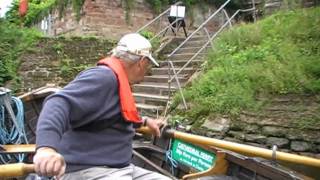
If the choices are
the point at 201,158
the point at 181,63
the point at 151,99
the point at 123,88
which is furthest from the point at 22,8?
the point at 123,88

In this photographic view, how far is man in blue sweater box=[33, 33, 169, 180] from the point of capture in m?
2.96

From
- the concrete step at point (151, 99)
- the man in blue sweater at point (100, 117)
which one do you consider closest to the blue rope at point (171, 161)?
the man in blue sweater at point (100, 117)

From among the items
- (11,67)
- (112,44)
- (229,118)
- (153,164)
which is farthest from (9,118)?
(112,44)

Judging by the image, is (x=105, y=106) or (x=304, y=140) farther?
(x=304, y=140)

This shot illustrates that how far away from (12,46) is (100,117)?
36.7ft

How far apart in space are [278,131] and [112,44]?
8133mm

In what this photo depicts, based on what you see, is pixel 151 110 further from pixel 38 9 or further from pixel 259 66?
pixel 38 9

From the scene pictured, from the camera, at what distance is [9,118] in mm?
6457

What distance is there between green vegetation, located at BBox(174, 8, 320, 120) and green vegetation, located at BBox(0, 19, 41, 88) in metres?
4.98

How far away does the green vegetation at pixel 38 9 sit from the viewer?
1586 cm

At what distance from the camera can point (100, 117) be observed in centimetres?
319

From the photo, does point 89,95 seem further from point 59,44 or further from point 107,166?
point 59,44

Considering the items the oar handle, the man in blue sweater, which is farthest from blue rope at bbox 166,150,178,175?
the oar handle

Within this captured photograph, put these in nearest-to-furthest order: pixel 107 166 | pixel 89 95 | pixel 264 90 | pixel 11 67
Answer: pixel 89 95 < pixel 107 166 < pixel 264 90 < pixel 11 67
